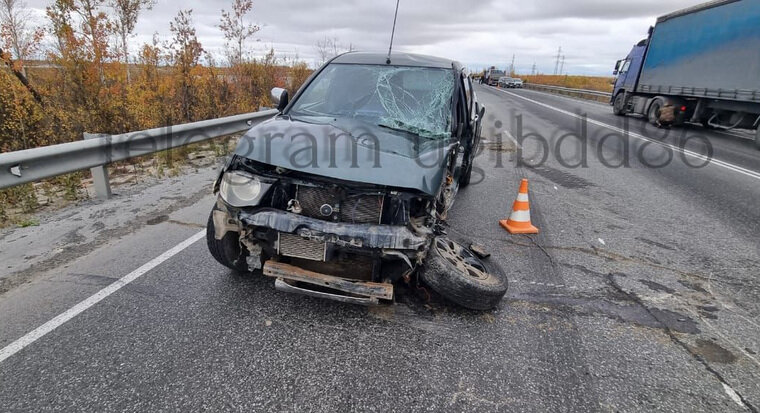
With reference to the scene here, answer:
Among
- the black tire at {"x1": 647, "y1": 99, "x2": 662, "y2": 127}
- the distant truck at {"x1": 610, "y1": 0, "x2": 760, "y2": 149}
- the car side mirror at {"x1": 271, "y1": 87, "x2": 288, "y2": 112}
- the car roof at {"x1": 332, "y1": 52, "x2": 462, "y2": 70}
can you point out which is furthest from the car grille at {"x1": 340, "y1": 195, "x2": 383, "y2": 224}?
the black tire at {"x1": 647, "y1": 99, "x2": 662, "y2": 127}

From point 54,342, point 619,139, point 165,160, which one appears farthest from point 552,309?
point 619,139

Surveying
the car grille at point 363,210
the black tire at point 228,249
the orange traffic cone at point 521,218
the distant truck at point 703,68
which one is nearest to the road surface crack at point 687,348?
the orange traffic cone at point 521,218

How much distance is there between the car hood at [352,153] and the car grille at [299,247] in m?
0.43

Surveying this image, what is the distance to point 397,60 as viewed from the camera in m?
4.27

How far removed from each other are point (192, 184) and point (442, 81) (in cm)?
379

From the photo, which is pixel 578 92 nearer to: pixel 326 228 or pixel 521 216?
pixel 521 216

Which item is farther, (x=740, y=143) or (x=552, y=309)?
(x=740, y=143)

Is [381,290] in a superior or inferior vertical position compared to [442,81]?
inferior

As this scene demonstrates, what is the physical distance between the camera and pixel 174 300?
9.36ft

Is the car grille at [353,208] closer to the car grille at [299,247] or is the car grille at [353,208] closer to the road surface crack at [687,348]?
the car grille at [299,247]

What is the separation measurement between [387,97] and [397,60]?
0.69 meters

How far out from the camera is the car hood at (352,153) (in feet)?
8.31

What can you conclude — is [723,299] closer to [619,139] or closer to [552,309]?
[552,309]

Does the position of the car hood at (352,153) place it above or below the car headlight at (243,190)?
above
